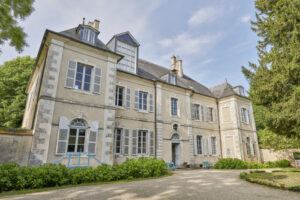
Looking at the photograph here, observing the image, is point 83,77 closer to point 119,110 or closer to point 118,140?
point 119,110

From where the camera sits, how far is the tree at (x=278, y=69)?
301 inches

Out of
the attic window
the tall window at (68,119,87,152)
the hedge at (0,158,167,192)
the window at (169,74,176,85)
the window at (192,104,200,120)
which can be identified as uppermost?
the attic window

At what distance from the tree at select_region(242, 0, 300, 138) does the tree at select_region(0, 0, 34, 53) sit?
9761 mm

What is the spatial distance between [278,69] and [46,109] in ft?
35.0

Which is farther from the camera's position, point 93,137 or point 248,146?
point 248,146

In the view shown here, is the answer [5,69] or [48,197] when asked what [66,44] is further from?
[5,69]

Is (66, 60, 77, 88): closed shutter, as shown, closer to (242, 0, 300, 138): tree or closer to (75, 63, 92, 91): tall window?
(75, 63, 92, 91): tall window

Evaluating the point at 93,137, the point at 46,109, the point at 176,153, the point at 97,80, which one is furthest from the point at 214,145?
the point at 46,109

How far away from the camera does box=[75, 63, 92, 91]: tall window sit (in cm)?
924

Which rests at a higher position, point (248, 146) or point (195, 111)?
point (195, 111)

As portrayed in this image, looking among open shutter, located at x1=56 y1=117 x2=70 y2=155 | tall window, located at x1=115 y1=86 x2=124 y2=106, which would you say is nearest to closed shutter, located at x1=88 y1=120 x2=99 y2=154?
open shutter, located at x1=56 y1=117 x2=70 y2=155

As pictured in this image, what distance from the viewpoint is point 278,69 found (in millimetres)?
8188

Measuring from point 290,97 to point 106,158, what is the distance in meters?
8.85

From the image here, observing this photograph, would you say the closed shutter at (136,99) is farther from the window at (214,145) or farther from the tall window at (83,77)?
the window at (214,145)
